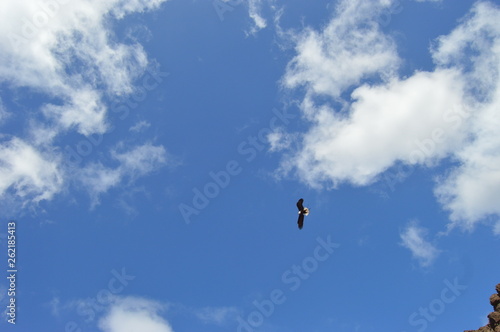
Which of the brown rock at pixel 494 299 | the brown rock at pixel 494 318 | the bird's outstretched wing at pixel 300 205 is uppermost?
the bird's outstretched wing at pixel 300 205

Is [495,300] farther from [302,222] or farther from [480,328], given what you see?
[302,222]

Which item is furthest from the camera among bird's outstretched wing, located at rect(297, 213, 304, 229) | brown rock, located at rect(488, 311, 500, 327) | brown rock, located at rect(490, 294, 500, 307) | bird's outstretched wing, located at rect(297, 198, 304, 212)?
brown rock, located at rect(490, 294, 500, 307)

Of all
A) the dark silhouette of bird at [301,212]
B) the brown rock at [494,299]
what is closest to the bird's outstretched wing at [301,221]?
the dark silhouette of bird at [301,212]

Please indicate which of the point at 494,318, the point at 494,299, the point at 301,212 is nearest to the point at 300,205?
the point at 301,212

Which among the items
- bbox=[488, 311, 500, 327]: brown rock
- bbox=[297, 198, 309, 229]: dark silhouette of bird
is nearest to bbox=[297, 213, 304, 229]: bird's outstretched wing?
bbox=[297, 198, 309, 229]: dark silhouette of bird

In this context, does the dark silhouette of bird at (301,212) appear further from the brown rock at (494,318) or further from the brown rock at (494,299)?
the brown rock at (494,299)

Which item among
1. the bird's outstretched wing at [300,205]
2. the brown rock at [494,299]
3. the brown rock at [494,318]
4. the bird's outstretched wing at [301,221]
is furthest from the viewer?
the brown rock at [494,299]

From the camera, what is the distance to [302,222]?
4459 centimetres

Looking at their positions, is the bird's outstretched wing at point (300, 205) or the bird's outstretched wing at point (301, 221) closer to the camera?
the bird's outstretched wing at point (300, 205)

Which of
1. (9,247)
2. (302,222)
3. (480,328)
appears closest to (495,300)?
(480,328)

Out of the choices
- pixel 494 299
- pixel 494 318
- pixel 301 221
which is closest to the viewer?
pixel 301 221

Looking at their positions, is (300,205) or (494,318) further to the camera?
(494,318)

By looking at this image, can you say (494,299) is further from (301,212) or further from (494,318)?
(301,212)

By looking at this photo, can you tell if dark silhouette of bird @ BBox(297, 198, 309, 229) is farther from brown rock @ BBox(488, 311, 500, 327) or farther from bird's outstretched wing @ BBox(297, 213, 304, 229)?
brown rock @ BBox(488, 311, 500, 327)
